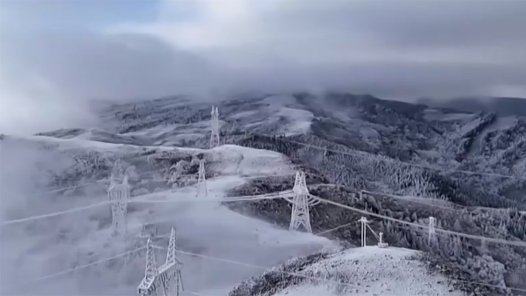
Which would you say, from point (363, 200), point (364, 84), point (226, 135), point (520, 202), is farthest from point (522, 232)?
point (226, 135)

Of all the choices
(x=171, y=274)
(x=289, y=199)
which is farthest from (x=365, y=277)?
(x=171, y=274)

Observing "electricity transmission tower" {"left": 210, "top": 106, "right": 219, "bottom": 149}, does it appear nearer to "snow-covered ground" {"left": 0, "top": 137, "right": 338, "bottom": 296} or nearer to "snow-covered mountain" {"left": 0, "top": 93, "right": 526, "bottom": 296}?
"snow-covered mountain" {"left": 0, "top": 93, "right": 526, "bottom": 296}

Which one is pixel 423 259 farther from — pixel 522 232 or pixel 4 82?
pixel 4 82

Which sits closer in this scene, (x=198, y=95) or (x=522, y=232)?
(x=522, y=232)

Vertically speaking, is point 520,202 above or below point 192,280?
above

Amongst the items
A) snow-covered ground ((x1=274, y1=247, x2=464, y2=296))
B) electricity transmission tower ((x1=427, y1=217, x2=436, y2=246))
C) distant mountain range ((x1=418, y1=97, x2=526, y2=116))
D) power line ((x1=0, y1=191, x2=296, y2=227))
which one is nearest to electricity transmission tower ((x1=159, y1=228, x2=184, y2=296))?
power line ((x1=0, y1=191, x2=296, y2=227))

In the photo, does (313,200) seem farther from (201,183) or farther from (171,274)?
(171,274)
